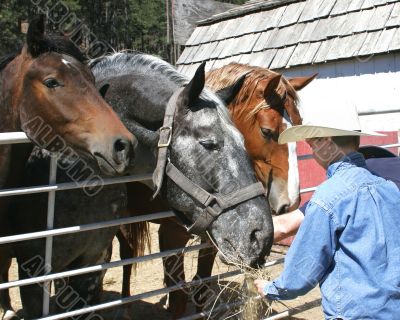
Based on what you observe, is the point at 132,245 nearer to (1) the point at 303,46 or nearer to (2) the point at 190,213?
(2) the point at 190,213

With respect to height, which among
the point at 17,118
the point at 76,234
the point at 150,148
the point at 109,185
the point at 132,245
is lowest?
the point at 132,245

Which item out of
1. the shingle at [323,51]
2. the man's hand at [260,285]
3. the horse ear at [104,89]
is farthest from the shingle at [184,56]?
the man's hand at [260,285]

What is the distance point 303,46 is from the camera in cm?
699

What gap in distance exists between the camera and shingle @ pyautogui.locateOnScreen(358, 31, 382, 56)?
244 inches

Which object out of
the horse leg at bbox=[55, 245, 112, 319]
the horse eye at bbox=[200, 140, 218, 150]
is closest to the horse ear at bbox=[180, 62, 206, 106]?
the horse eye at bbox=[200, 140, 218, 150]

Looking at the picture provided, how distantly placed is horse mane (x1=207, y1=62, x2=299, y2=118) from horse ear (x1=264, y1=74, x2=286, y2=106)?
0.05 m

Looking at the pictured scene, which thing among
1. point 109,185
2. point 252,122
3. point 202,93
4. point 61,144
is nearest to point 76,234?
point 109,185

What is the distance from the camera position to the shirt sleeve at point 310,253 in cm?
167

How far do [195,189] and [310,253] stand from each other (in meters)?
0.68

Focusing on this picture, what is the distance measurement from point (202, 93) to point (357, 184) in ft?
3.08

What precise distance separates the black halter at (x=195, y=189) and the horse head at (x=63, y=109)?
214 mm

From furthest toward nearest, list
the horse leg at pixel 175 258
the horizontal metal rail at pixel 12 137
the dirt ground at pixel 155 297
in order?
the dirt ground at pixel 155 297 → the horse leg at pixel 175 258 → the horizontal metal rail at pixel 12 137

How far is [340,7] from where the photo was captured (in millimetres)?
6973

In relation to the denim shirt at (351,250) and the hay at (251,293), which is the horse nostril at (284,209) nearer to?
the hay at (251,293)
